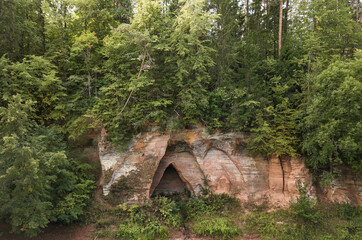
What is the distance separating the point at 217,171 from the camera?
45.7 ft

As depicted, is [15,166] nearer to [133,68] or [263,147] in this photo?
[133,68]

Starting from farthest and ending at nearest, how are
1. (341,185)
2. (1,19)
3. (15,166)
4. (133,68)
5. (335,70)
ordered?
(133,68) < (341,185) < (1,19) < (335,70) < (15,166)

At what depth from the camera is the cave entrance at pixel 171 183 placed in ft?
50.1

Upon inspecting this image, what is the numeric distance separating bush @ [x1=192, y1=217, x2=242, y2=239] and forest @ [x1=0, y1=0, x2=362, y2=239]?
4828mm

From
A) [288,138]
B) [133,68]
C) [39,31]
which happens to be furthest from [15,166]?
[288,138]

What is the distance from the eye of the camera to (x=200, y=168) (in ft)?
46.2

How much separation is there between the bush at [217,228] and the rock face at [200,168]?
2.00 meters

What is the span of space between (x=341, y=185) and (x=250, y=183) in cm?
514

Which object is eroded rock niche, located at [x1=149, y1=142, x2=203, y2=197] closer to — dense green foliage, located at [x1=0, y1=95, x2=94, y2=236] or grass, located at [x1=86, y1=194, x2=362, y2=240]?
grass, located at [x1=86, y1=194, x2=362, y2=240]

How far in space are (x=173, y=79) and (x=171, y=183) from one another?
7.61 m

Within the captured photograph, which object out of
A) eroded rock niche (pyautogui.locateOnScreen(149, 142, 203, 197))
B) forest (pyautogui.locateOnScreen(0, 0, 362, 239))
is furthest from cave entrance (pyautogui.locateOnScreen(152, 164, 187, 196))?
forest (pyautogui.locateOnScreen(0, 0, 362, 239))

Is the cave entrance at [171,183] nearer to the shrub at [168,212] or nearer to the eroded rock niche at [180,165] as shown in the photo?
the eroded rock niche at [180,165]

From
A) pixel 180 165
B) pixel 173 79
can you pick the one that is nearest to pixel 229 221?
pixel 180 165

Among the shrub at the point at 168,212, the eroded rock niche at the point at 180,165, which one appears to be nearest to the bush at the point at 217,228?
the shrub at the point at 168,212
